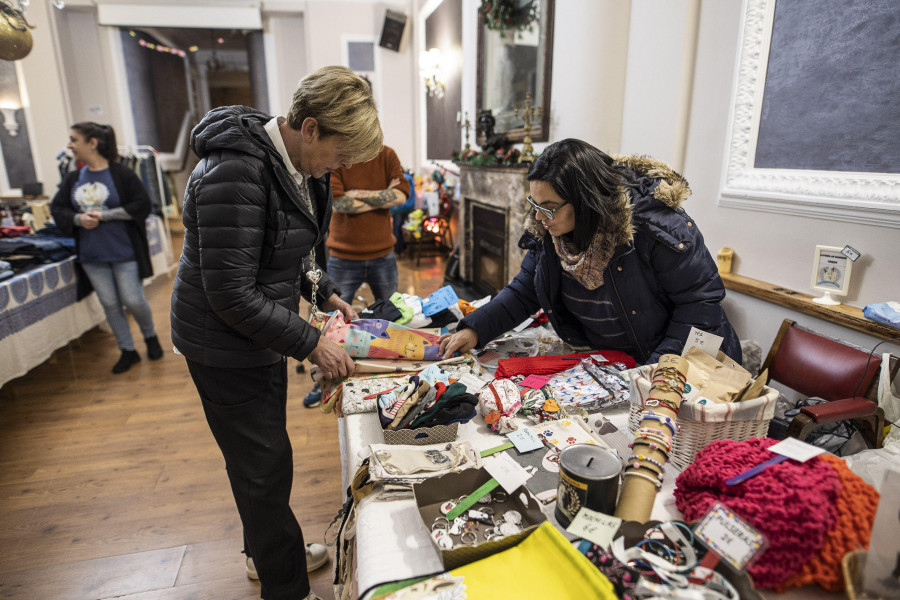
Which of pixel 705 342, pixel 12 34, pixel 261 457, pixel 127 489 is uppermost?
pixel 12 34

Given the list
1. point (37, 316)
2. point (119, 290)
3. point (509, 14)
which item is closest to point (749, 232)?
point (509, 14)

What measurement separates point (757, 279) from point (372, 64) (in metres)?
7.28

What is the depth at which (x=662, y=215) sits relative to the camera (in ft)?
5.05

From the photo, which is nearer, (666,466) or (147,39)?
(666,466)

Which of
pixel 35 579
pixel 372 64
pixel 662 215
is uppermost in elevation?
pixel 372 64

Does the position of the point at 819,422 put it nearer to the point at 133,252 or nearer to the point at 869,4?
the point at 869,4

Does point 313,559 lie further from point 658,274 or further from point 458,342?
point 658,274

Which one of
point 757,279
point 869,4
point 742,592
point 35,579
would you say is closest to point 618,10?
point 869,4

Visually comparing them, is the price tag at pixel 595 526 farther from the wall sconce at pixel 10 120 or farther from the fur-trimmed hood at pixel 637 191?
the wall sconce at pixel 10 120

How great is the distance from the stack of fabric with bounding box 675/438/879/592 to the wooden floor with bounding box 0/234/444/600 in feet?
4.67

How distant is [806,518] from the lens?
718 millimetres

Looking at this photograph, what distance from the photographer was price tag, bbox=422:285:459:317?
1.92 m

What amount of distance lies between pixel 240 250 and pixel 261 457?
1.92 feet

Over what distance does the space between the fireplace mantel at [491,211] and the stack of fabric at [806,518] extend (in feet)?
9.19
